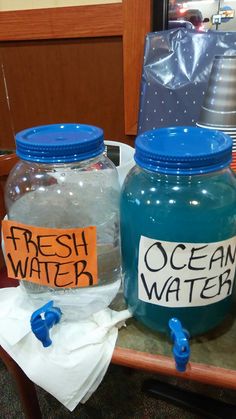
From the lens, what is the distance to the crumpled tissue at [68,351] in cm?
45

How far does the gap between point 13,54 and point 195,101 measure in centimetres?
68

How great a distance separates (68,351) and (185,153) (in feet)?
1.00

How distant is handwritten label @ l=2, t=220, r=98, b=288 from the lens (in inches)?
16.9

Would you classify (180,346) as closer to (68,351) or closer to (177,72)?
(68,351)

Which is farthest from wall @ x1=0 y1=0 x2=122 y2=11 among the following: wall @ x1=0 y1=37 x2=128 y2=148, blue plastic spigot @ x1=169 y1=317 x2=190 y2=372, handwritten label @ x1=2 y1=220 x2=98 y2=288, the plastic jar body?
blue plastic spigot @ x1=169 y1=317 x2=190 y2=372

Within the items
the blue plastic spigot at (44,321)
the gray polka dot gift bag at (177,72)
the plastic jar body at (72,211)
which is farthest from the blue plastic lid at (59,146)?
the gray polka dot gift bag at (177,72)

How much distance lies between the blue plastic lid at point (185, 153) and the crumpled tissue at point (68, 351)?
24 cm

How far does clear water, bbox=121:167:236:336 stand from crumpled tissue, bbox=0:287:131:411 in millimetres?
71

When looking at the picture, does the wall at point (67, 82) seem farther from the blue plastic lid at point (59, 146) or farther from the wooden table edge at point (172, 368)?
the wooden table edge at point (172, 368)

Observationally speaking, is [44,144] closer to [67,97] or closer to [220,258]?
[220,258]

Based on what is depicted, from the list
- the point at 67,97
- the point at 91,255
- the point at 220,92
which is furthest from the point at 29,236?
the point at 67,97

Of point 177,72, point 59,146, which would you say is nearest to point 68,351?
point 59,146

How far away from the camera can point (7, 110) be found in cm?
121

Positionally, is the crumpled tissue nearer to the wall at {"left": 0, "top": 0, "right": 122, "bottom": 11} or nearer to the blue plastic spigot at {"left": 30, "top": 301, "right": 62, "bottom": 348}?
the blue plastic spigot at {"left": 30, "top": 301, "right": 62, "bottom": 348}
